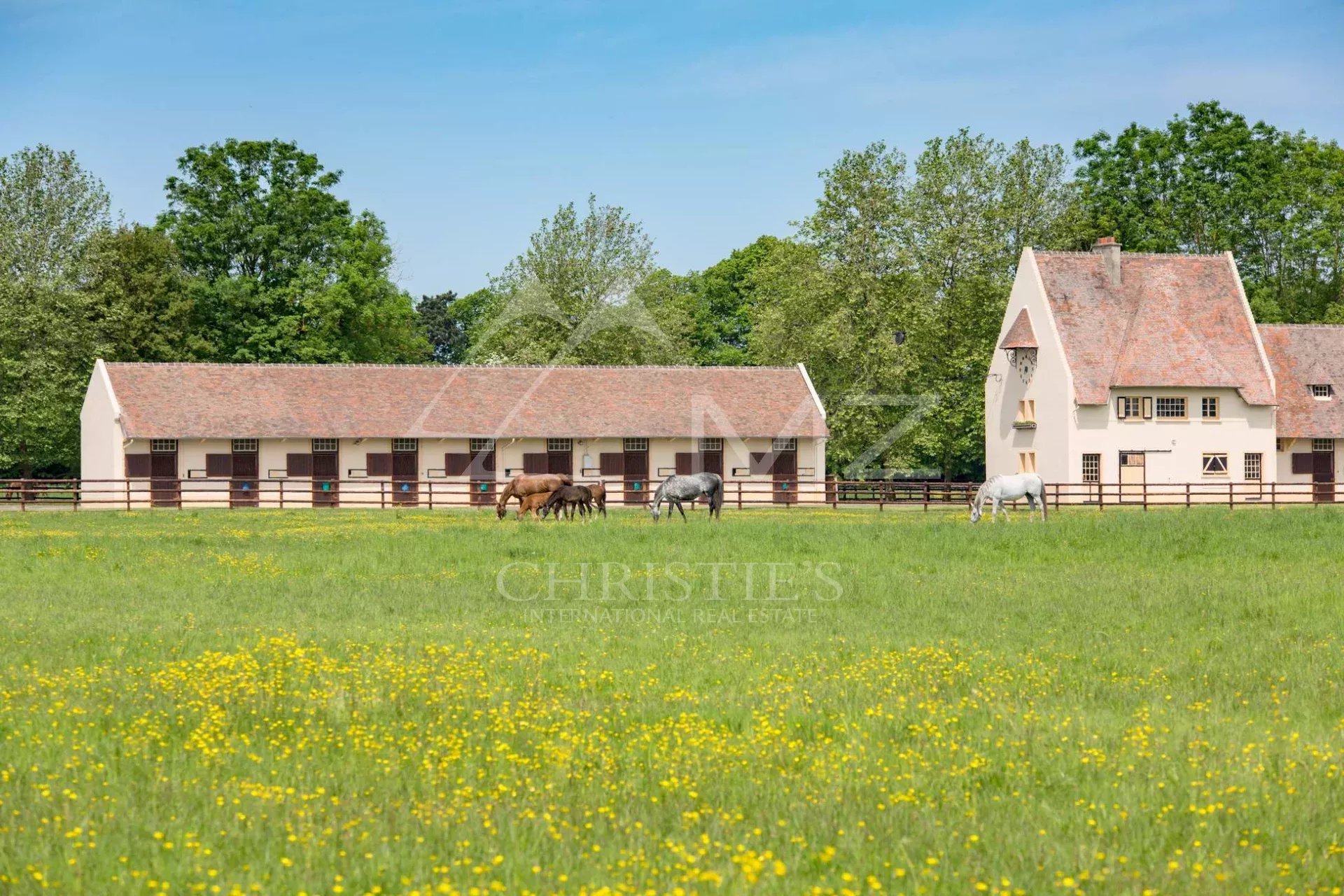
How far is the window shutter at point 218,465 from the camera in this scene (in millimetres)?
48250

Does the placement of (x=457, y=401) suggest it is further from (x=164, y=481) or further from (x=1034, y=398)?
(x=1034, y=398)

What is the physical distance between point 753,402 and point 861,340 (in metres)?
6.24

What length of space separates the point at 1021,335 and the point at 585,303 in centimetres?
2060

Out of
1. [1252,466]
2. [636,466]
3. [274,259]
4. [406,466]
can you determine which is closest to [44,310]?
[274,259]

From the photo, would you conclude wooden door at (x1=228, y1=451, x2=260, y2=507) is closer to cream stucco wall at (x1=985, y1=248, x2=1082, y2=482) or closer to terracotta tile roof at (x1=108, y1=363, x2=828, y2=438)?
Result: terracotta tile roof at (x1=108, y1=363, x2=828, y2=438)

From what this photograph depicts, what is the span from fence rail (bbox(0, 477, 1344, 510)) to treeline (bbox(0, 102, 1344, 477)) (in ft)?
21.2

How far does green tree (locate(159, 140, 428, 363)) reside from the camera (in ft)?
200

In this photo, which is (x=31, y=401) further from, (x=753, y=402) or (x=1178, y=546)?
(x=1178, y=546)

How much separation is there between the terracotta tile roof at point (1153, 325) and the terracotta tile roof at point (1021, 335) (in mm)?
1428

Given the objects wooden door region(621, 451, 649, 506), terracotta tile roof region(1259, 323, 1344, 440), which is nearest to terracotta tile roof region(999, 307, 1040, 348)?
terracotta tile roof region(1259, 323, 1344, 440)

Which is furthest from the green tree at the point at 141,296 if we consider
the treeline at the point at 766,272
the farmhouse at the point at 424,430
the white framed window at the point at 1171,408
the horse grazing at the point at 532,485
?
the white framed window at the point at 1171,408

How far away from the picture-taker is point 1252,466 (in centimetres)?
5272

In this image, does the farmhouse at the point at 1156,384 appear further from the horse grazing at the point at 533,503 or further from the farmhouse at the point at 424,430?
the horse grazing at the point at 533,503

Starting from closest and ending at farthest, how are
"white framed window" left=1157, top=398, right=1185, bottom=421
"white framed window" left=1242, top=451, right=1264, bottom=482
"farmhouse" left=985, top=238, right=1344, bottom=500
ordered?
"farmhouse" left=985, top=238, right=1344, bottom=500 → "white framed window" left=1157, top=398, right=1185, bottom=421 → "white framed window" left=1242, top=451, right=1264, bottom=482
